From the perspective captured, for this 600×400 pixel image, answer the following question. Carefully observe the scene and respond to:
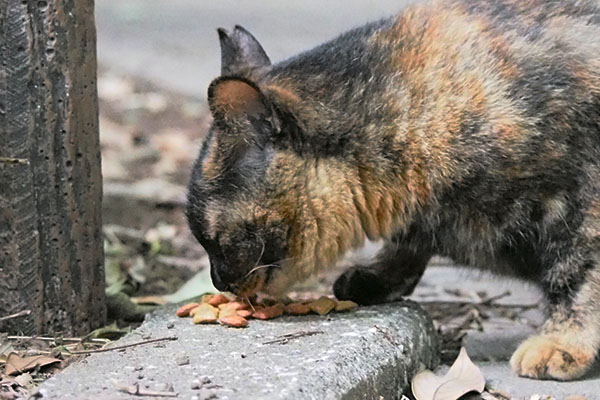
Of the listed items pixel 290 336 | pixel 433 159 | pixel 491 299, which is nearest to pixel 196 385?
pixel 290 336

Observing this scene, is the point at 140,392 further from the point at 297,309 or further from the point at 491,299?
the point at 491,299

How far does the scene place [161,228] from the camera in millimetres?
6648

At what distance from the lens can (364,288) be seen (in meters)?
4.22

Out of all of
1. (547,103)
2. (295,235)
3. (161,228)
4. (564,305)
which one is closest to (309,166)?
(295,235)

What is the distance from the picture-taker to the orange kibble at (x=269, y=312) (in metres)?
3.79

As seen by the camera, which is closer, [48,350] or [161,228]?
[48,350]

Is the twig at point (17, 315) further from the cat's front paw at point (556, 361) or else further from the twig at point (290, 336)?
the cat's front paw at point (556, 361)

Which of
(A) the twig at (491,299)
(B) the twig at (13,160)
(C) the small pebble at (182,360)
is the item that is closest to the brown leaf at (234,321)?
(C) the small pebble at (182,360)

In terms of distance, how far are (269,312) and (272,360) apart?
27.0 inches

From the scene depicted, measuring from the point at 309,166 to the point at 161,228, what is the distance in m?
3.16

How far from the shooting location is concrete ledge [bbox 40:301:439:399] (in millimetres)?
2877

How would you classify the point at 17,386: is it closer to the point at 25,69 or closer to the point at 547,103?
the point at 25,69

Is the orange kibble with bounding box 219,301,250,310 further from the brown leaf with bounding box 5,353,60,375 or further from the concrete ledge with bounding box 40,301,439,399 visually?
the brown leaf with bounding box 5,353,60,375

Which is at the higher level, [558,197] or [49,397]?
[558,197]
